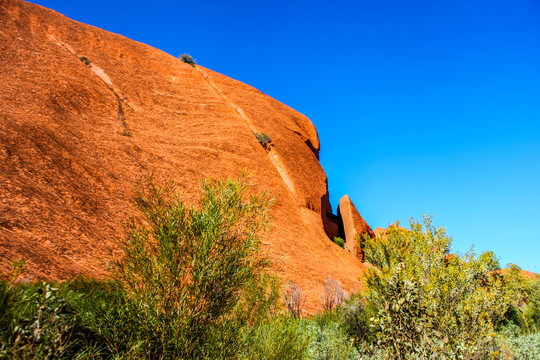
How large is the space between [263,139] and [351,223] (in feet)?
42.6

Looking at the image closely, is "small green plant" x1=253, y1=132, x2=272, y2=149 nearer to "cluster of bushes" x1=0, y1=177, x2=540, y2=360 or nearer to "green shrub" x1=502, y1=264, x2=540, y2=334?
"cluster of bushes" x1=0, y1=177, x2=540, y2=360

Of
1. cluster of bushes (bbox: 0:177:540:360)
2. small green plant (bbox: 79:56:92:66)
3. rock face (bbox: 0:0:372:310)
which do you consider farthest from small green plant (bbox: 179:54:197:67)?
cluster of bushes (bbox: 0:177:540:360)

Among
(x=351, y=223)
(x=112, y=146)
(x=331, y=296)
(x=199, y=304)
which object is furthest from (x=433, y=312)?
(x=351, y=223)

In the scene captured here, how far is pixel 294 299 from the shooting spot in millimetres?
15945

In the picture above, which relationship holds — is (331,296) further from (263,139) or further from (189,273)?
(263,139)

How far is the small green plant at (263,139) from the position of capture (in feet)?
98.4

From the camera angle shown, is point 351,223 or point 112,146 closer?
point 112,146

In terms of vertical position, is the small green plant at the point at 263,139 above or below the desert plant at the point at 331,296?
above

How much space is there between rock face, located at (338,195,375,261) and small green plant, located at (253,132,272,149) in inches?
463

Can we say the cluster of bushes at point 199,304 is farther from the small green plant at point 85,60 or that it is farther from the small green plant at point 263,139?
the small green plant at point 85,60

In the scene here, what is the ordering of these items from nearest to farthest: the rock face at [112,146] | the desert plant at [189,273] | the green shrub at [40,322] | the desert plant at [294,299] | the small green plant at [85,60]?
the green shrub at [40,322] < the desert plant at [189,273] < the rock face at [112,146] < the desert plant at [294,299] < the small green plant at [85,60]

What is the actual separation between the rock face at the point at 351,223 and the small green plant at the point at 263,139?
38.6ft

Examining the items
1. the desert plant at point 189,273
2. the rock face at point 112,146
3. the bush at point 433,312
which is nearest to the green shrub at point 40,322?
the desert plant at point 189,273

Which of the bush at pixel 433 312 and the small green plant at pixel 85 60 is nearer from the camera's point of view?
the bush at pixel 433 312
